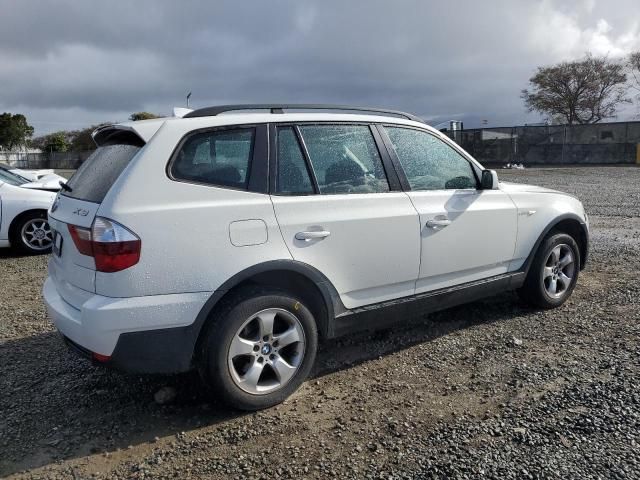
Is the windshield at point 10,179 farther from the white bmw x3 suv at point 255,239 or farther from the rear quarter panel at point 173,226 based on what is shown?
the rear quarter panel at point 173,226

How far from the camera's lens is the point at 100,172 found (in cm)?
336

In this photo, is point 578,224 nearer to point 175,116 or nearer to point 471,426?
point 471,426

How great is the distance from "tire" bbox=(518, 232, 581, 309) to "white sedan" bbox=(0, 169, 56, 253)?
6.83 metres

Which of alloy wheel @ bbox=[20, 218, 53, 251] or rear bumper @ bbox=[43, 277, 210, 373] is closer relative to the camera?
rear bumper @ bbox=[43, 277, 210, 373]

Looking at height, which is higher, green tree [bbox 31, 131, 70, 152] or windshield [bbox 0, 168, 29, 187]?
green tree [bbox 31, 131, 70, 152]

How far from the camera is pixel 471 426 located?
3.15 meters

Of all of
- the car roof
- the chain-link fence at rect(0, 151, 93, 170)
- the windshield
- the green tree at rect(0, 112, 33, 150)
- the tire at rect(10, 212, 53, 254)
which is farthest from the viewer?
the green tree at rect(0, 112, 33, 150)

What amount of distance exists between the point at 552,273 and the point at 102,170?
3.94 metres

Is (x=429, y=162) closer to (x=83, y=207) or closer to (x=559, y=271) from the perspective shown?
(x=559, y=271)

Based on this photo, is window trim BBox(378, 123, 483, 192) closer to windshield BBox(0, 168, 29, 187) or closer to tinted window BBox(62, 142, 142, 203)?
tinted window BBox(62, 142, 142, 203)

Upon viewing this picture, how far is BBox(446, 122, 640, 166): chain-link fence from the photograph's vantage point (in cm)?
3100

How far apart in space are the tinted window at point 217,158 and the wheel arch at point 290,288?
0.54 metres

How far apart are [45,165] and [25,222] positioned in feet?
185

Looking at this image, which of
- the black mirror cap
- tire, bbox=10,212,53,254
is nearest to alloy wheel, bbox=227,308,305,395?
the black mirror cap
